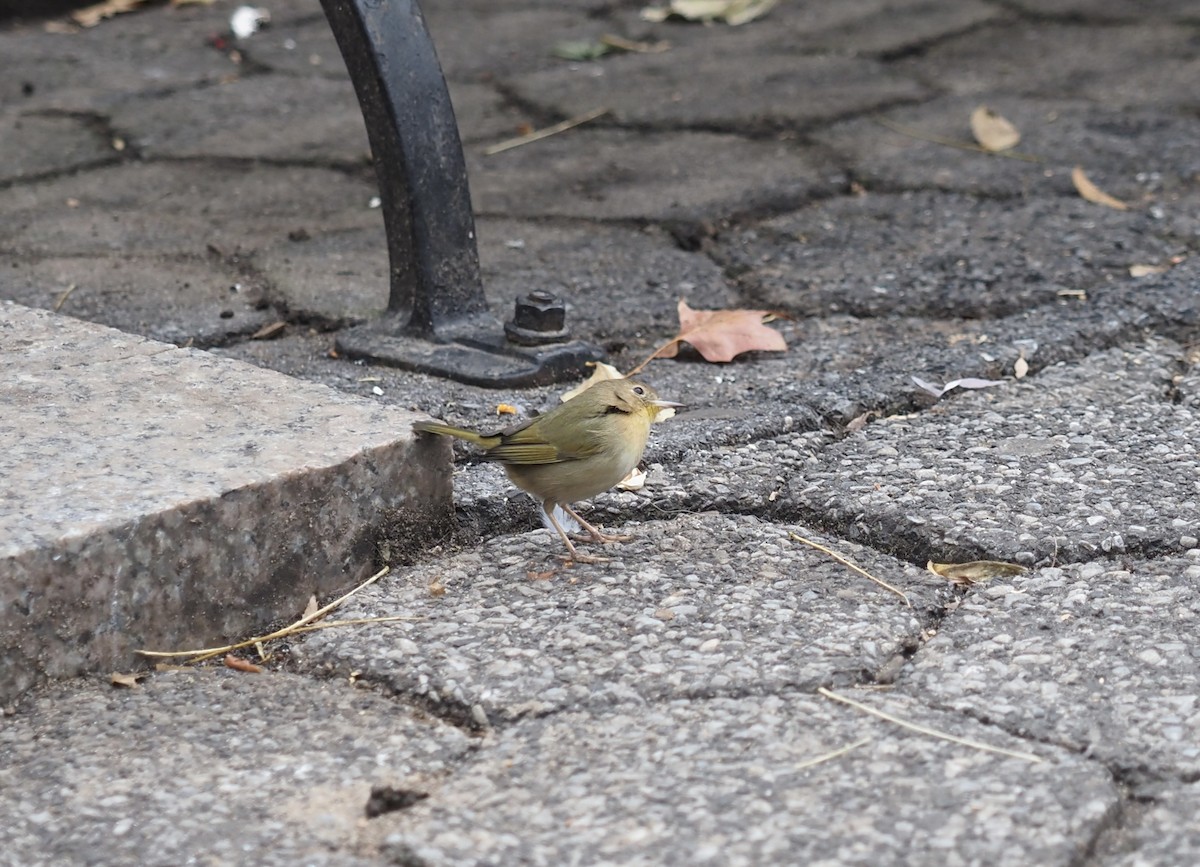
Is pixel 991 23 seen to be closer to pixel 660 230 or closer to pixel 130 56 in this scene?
pixel 660 230

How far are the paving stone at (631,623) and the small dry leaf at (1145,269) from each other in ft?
4.38

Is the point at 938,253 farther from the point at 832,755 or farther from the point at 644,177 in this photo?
the point at 832,755

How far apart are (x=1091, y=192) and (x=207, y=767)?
2.63 metres

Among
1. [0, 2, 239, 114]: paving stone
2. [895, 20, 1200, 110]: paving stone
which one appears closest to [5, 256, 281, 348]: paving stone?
[0, 2, 239, 114]: paving stone

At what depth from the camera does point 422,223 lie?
8.01ft

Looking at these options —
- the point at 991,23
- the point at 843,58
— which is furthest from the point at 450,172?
the point at 991,23

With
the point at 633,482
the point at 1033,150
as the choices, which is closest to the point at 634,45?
the point at 1033,150

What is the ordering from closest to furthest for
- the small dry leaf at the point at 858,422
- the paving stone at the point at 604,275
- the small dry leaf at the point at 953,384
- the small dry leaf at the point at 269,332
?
the small dry leaf at the point at 858,422 → the small dry leaf at the point at 953,384 → the small dry leaf at the point at 269,332 → the paving stone at the point at 604,275

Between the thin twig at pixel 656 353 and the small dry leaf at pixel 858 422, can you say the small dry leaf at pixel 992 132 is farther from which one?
the small dry leaf at pixel 858 422

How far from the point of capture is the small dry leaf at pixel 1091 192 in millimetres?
3412

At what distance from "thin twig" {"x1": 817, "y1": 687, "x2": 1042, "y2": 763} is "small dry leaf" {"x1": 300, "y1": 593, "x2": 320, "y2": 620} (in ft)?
2.02

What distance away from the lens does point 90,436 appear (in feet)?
6.16

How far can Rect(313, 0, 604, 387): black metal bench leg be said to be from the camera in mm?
2377

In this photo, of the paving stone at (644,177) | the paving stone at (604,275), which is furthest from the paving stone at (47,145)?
the paving stone at (604,275)
